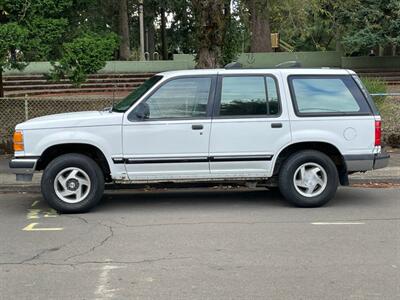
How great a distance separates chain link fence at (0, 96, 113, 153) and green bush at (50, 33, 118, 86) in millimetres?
1154

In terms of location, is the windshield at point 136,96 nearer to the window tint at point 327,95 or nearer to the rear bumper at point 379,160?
the window tint at point 327,95

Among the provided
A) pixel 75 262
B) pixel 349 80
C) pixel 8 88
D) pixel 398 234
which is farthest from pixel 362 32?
pixel 75 262

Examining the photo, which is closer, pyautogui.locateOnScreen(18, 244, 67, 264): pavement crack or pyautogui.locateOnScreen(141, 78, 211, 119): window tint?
pyautogui.locateOnScreen(18, 244, 67, 264): pavement crack

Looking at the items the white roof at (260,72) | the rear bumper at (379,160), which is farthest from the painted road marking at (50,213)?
the rear bumper at (379,160)

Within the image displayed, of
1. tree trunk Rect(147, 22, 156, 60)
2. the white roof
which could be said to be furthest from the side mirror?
tree trunk Rect(147, 22, 156, 60)

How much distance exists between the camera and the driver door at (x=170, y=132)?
7238 mm

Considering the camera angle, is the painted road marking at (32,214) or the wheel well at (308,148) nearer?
the painted road marking at (32,214)

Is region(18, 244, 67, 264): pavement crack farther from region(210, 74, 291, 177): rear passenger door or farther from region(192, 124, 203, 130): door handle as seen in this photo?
region(210, 74, 291, 177): rear passenger door

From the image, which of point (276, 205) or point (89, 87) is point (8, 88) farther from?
point (276, 205)

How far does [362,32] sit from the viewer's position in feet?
83.7

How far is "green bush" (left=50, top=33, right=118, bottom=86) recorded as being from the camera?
1121cm

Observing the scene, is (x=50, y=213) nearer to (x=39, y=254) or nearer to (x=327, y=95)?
(x=39, y=254)

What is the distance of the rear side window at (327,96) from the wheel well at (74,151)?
263cm

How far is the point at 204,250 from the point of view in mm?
5660
